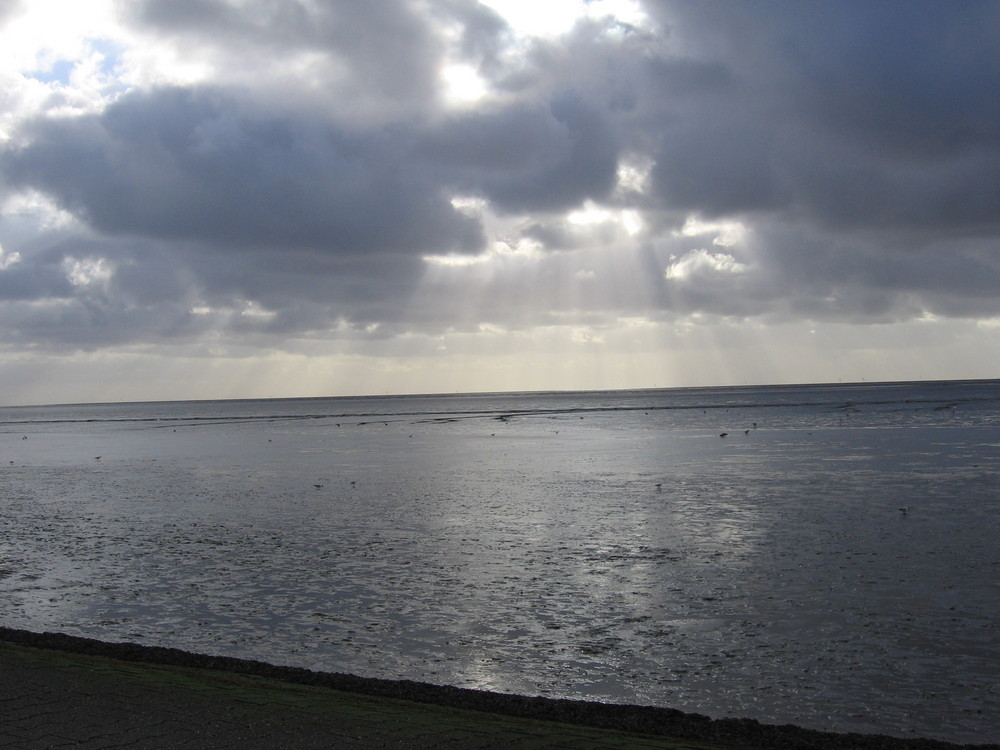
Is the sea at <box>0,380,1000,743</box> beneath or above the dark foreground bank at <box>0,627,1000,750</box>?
beneath

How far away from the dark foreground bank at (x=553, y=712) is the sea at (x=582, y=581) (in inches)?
39.0

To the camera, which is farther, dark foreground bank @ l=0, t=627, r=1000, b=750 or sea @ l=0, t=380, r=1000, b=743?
sea @ l=0, t=380, r=1000, b=743

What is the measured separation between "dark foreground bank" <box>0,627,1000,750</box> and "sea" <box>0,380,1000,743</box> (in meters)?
0.99

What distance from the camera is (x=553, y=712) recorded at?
10852 millimetres

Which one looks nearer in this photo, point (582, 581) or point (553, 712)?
point (553, 712)

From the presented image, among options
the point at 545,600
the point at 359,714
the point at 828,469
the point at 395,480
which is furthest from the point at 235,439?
the point at 359,714

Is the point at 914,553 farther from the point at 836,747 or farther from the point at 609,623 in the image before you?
the point at 836,747

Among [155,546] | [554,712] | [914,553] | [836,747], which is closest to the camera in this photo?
[836,747]

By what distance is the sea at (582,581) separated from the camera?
1291cm

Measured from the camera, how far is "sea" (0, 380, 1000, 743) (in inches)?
508

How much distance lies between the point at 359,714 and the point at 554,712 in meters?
2.48

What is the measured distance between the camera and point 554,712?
10.9 m

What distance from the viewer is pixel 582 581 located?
763 inches

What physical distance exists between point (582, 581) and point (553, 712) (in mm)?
Result: 8632
